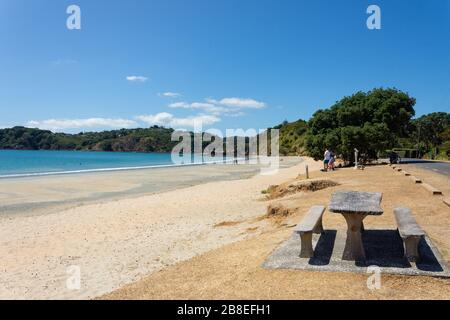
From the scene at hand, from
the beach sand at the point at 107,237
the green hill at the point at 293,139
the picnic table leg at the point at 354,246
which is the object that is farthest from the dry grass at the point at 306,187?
the green hill at the point at 293,139

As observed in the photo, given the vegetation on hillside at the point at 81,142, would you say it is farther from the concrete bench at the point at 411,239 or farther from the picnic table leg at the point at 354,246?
the concrete bench at the point at 411,239

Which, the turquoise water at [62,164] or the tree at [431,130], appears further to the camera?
the tree at [431,130]

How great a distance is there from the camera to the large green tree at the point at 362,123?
2992 centimetres

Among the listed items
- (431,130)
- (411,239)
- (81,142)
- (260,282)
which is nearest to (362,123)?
(411,239)

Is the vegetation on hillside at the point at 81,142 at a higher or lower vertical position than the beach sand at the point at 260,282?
higher

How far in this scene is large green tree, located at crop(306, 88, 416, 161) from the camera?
29.9m

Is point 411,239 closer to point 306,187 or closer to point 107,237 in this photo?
point 107,237

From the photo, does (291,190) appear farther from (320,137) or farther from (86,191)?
(320,137)

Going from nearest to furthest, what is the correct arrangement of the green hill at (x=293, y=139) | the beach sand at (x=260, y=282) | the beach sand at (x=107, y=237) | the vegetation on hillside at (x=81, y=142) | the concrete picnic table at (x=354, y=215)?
the beach sand at (x=260, y=282)
the concrete picnic table at (x=354, y=215)
the beach sand at (x=107, y=237)
the green hill at (x=293, y=139)
the vegetation on hillside at (x=81, y=142)

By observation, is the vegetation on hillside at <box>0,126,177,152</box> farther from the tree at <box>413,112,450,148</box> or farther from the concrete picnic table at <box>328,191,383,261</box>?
the concrete picnic table at <box>328,191,383,261</box>

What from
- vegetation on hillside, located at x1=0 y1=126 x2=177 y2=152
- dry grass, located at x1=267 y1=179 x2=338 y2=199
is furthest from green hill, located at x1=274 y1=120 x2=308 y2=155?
dry grass, located at x1=267 y1=179 x2=338 y2=199

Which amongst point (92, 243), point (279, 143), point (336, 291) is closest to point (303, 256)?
point (336, 291)

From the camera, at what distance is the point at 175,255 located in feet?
27.8
